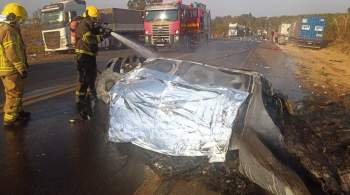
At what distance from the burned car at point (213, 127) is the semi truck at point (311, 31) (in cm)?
2370

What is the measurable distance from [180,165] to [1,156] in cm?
233

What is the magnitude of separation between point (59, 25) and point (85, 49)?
12.8 metres

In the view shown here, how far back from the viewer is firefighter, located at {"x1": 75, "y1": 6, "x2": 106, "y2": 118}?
471 centimetres

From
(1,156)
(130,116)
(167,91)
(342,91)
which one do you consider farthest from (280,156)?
(342,91)

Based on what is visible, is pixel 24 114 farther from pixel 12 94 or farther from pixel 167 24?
pixel 167 24

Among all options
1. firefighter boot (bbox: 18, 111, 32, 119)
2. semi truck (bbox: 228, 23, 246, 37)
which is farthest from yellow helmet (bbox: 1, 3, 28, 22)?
semi truck (bbox: 228, 23, 246, 37)

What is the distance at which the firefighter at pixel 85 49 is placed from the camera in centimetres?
471

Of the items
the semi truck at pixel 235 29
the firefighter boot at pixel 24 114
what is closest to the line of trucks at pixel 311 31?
the firefighter boot at pixel 24 114

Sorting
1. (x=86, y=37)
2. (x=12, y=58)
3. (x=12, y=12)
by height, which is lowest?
(x=12, y=58)

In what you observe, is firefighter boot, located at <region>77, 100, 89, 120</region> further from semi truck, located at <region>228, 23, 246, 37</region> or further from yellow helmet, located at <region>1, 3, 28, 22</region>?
semi truck, located at <region>228, 23, 246, 37</region>

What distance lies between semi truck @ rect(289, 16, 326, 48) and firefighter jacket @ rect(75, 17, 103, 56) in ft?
79.2

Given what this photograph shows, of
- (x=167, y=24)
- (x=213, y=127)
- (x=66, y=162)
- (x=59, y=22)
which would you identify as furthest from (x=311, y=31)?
(x=66, y=162)

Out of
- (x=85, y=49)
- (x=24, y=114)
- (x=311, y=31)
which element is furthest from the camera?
(x=311, y=31)

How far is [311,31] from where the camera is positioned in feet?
78.1
